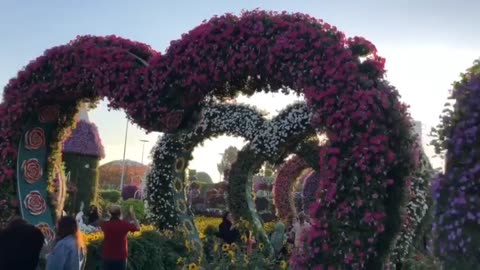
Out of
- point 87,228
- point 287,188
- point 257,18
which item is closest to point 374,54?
point 257,18

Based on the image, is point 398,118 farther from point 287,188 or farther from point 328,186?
point 287,188

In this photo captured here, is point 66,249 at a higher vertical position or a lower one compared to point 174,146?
lower

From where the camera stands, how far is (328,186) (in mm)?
5988

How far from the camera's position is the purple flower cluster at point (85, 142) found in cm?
1898

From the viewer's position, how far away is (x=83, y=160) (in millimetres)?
19203

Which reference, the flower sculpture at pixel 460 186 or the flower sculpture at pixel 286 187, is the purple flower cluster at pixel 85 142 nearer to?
the flower sculpture at pixel 286 187

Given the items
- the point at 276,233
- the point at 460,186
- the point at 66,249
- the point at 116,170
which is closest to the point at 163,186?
the point at 276,233

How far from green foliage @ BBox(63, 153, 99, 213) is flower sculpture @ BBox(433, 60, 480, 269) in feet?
50.0

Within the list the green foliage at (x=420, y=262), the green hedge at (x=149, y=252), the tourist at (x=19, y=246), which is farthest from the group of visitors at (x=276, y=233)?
the tourist at (x=19, y=246)

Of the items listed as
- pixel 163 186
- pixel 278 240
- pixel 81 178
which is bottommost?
pixel 278 240

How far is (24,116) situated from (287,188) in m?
13.2

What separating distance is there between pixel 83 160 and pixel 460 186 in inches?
620

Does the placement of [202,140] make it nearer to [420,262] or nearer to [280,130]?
[280,130]

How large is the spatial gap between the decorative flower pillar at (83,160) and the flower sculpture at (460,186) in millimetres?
15229
